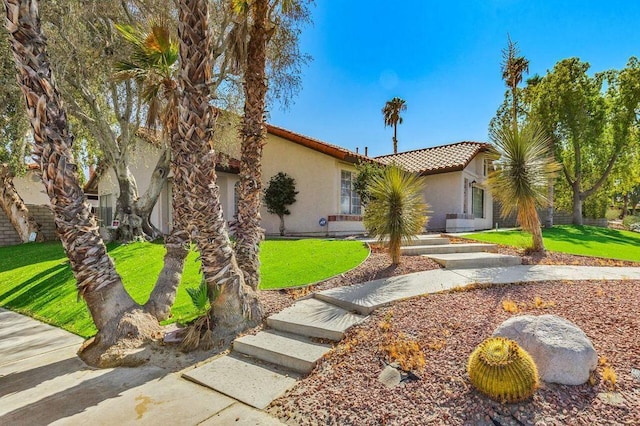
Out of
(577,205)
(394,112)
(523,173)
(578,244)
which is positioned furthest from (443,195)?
(394,112)

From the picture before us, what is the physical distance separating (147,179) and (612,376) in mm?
21316

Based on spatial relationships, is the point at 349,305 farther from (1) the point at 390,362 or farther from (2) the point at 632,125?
(2) the point at 632,125

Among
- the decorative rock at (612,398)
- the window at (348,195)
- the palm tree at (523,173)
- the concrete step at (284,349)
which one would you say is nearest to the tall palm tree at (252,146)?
the concrete step at (284,349)

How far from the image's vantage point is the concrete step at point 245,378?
411 cm

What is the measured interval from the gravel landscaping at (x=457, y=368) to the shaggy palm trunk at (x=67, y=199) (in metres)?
2.56

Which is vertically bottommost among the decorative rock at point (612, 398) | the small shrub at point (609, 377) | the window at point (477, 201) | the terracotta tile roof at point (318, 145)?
the decorative rock at point (612, 398)

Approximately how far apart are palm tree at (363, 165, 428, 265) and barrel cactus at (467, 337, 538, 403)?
4.79 metres

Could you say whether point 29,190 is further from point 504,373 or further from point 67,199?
point 504,373

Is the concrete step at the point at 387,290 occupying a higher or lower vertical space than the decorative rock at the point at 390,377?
higher

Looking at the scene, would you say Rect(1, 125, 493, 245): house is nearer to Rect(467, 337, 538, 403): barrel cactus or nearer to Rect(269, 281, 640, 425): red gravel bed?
Rect(269, 281, 640, 425): red gravel bed

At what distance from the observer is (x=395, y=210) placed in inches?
329

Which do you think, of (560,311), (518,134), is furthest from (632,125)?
(560,311)

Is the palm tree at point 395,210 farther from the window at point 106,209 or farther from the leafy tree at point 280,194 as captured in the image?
the window at point 106,209

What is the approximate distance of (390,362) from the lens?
4.29 m
